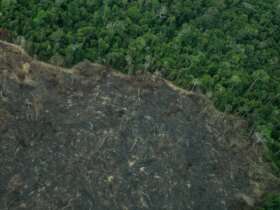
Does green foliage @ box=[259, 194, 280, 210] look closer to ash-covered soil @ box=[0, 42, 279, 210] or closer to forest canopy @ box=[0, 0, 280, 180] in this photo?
ash-covered soil @ box=[0, 42, 279, 210]

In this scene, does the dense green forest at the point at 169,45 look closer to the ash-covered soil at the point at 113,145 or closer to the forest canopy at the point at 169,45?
the forest canopy at the point at 169,45

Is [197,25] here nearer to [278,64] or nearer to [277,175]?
[278,64]

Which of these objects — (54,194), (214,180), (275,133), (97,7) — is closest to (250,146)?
(275,133)

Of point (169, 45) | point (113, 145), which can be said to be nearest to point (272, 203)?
point (113, 145)

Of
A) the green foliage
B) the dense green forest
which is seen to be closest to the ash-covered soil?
the green foliage

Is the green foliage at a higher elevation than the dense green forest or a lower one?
lower

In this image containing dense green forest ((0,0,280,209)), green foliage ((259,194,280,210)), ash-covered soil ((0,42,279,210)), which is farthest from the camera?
dense green forest ((0,0,280,209))

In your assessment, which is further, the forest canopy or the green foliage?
the forest canopy
